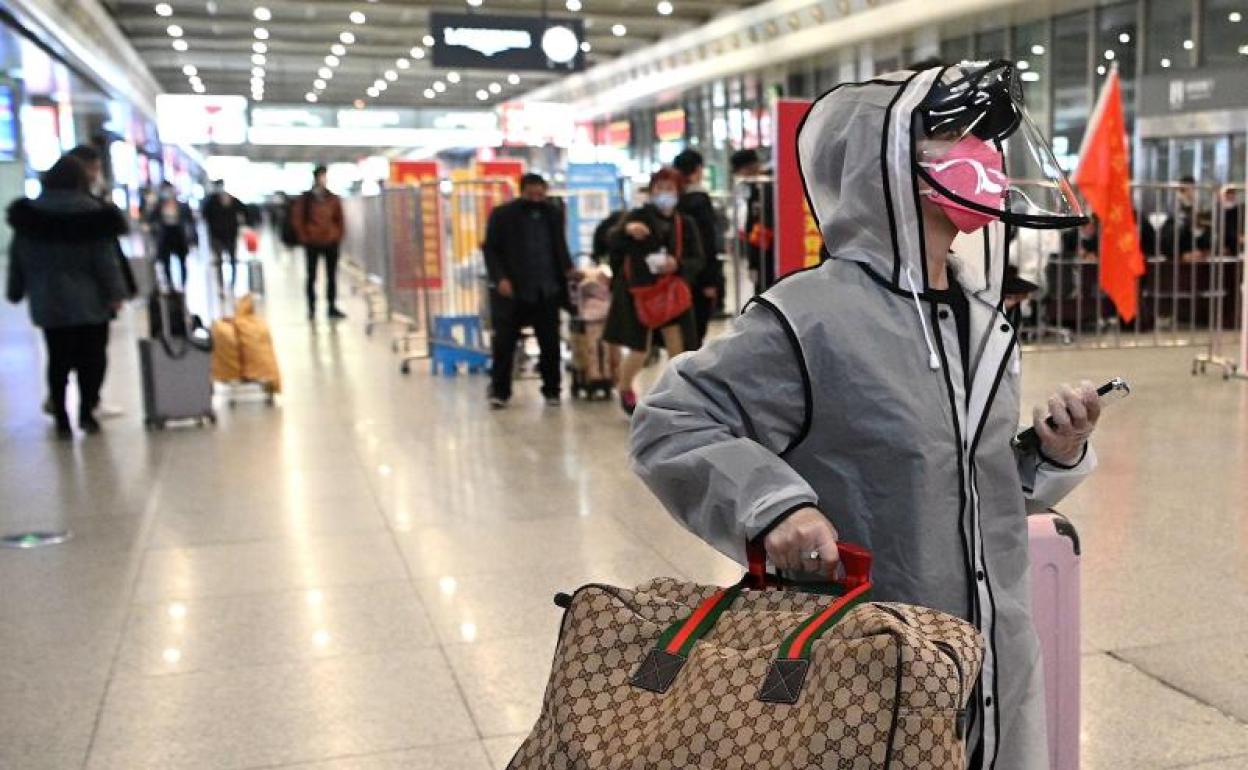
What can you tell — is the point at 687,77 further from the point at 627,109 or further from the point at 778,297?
the point at 778,297

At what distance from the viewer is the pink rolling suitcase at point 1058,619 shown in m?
2.47

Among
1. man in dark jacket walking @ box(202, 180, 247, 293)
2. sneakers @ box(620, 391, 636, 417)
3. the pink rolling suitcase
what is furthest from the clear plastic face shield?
man in dark jacket walking @ box(202, 180, 247, 293)

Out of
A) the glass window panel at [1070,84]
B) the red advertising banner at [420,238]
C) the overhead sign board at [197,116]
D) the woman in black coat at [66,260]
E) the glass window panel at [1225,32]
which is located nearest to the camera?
the woman in black coat at [66,260]

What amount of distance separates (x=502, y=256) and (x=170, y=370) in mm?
2348

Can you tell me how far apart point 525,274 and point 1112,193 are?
5.20 m

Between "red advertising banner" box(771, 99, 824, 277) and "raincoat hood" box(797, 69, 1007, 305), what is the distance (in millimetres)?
4408

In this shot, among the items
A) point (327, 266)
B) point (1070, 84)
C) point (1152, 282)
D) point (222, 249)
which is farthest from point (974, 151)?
point (222, 249)

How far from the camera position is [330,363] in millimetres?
12086

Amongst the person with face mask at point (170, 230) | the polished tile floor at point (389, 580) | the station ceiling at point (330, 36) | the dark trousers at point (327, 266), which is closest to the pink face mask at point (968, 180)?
the polished tile floor at point (389, 580)

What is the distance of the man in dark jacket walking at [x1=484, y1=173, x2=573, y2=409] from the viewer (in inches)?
352

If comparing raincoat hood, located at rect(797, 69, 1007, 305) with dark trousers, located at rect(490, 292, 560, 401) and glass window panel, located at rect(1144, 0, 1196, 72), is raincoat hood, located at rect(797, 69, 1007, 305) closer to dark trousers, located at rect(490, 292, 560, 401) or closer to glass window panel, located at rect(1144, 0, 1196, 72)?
dark trousers, located at rect(490, 292, 560, 401)

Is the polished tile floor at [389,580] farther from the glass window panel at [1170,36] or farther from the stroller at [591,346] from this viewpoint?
the glass window panel at [1170,36]

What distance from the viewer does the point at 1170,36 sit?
16.2 metres

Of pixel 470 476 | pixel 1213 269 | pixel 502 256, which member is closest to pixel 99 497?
pixel 470 476
